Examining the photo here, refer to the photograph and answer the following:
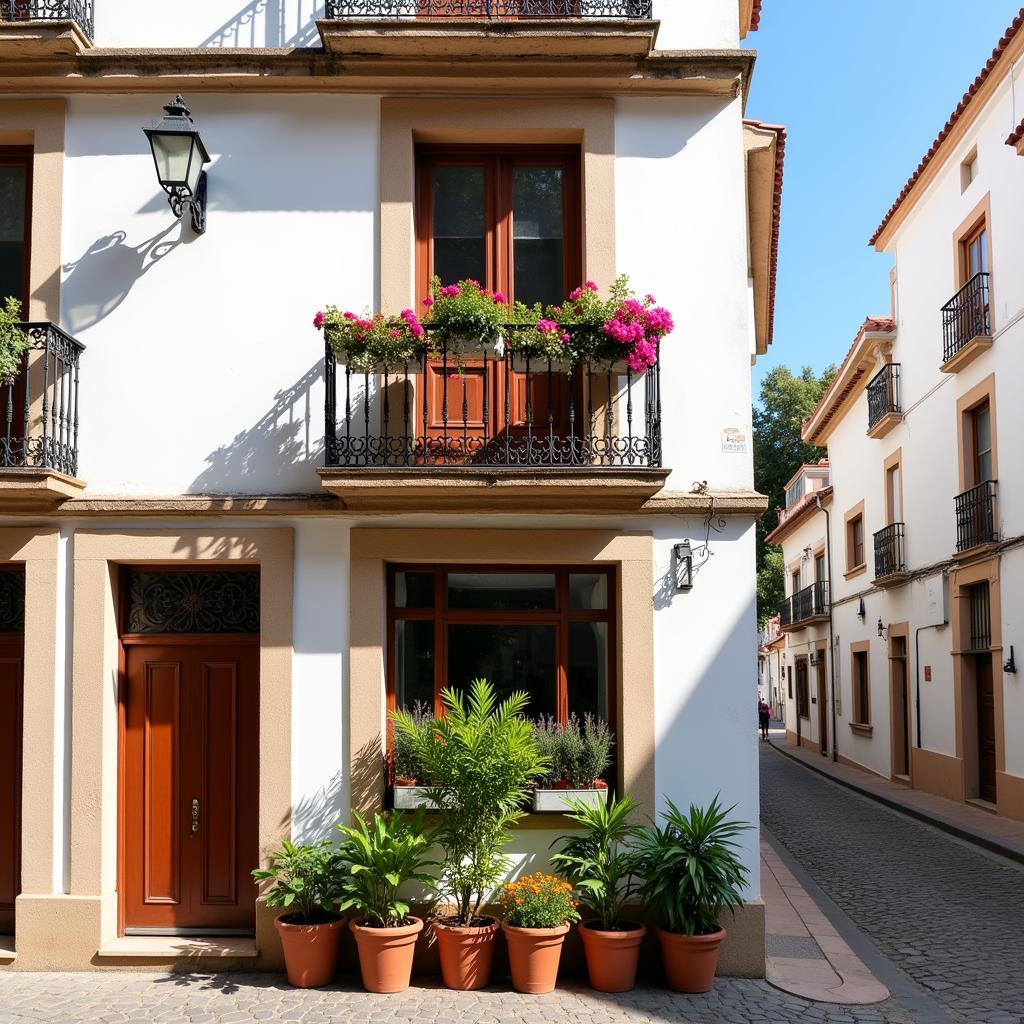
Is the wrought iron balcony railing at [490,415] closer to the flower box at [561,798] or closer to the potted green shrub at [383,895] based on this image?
the flower box at [561,798]

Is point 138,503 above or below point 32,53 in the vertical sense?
below

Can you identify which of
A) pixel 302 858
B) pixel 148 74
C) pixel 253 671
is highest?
pixel 148 74

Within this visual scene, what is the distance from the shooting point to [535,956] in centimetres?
694

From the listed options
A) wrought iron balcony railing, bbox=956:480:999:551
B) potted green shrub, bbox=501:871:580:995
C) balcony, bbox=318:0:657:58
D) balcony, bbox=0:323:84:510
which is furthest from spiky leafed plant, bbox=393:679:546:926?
wrought iron balcony railing, bbox=956:480:999:551

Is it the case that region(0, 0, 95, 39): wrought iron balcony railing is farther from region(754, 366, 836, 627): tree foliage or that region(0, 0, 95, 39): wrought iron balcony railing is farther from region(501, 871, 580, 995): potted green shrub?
region(754, 366, 836, 627): tree foliage

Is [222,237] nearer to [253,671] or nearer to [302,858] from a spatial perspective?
[253,671]

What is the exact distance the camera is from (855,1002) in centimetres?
696

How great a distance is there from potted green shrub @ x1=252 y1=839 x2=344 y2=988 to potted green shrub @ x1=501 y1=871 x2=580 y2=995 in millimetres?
1151

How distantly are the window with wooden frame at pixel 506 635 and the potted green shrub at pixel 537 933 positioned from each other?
4.41ft

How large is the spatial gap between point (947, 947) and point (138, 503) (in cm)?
701

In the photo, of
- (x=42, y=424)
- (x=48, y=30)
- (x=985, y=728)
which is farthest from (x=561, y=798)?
(x=985, y=728)

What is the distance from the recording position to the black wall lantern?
750 centimetres

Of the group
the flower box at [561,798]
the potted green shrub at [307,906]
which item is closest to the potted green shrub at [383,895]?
the potted green shrub at [307,906]

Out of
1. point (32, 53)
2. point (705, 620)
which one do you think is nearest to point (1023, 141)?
point (705, 620)
